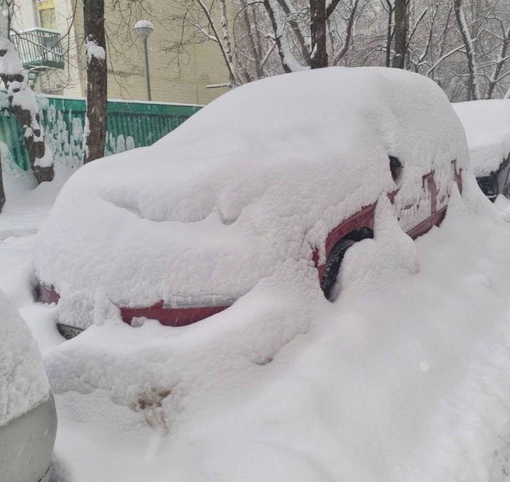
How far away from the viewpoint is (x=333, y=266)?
259cm

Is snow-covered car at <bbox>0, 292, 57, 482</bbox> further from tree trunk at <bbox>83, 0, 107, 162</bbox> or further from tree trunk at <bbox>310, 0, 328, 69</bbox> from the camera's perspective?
tree trunk at <bbox>310, 0, 328, 69</bbox>

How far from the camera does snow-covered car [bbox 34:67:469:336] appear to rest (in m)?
2.09

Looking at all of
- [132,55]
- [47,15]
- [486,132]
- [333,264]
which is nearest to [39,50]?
[47,15]

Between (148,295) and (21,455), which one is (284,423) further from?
(21,455)

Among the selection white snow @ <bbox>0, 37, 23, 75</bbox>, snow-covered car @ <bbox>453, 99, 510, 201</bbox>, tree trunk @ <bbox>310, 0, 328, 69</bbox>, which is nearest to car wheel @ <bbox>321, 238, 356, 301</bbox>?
snow-covered car @ <bbox>453, 99, 510, 201</bbox>

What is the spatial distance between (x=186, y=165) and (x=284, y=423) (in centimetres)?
129

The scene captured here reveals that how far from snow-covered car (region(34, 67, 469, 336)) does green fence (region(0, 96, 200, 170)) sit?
26.7 feet

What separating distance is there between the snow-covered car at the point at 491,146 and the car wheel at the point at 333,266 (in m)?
4.02

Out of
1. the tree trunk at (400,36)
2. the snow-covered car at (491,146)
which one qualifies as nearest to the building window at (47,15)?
the tree trunk at (400,36)

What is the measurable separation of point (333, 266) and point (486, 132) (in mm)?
4953

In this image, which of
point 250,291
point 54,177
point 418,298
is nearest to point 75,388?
point 250,291

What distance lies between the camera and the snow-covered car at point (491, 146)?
5895 millimetres

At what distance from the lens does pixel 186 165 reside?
2445mm

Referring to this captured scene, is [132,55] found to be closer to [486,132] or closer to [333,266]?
[486,132]
